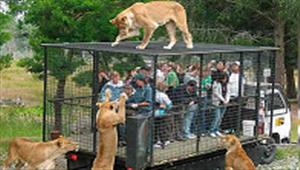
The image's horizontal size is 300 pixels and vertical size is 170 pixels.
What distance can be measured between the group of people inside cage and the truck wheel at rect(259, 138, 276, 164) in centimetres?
124

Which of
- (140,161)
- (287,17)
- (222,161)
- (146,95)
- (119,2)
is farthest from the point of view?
(287,17)

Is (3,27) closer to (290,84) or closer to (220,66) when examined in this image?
(220,66)

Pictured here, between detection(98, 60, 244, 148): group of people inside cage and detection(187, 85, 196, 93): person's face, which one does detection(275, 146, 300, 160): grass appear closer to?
detection(98, 60, 244, 148): group of people inside cage

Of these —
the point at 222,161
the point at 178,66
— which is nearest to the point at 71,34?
the point at 178,66

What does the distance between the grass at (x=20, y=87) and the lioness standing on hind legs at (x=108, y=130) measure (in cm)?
1313

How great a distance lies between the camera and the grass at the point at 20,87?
2184cm

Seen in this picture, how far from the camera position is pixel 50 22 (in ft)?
49.9

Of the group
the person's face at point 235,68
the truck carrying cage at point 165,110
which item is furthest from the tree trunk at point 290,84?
the person's face at point 235,68

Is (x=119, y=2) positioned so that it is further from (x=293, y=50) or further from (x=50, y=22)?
(x=293, y=50)

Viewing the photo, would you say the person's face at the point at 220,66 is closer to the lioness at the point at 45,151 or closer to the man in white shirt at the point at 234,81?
the man in white shirt at the point at 234,81

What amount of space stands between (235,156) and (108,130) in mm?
1813

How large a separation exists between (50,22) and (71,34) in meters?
0.56

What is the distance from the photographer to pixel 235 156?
846 centimetres

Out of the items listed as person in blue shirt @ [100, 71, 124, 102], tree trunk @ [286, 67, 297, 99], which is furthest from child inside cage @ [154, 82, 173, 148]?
tree trunk @ [286, 67, 297, 99]
